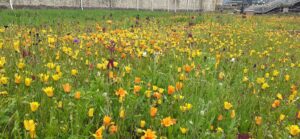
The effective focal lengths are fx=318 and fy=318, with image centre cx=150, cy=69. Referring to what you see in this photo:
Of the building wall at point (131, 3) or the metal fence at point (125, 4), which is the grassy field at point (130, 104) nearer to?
the metal fence at point (125, 4)

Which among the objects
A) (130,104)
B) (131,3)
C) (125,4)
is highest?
(131,3)

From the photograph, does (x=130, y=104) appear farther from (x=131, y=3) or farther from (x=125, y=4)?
(x=131, y=3)

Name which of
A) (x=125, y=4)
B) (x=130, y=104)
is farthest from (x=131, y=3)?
(x=130, y=104)

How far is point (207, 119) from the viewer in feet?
8.05

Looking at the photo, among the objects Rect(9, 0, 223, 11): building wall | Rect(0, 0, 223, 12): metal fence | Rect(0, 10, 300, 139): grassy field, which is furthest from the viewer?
Rect(9, 0, 223, 11): building wall

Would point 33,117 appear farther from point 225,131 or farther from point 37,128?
point 225,131

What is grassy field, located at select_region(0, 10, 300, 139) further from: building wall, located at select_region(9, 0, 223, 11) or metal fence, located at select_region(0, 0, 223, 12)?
building wall, located at select_region(9, 0, 223, 11)

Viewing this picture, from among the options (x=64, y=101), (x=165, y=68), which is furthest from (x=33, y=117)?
(x=165, y=68)

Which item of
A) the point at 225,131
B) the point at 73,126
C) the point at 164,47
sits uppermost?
the point at 164,47

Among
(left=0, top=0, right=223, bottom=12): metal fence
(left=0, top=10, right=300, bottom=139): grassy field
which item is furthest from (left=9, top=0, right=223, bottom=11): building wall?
(left=0, top=10, right=300, bottom=139): grassy field

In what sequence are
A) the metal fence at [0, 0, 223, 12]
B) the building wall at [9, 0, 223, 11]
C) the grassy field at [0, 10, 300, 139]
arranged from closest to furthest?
the grassy field at [0, 10, 300, 139] < the metal fence at [0, 0, 223, 12] < the building wall at [9, 0, 223, 11]

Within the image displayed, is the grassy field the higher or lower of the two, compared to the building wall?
lower

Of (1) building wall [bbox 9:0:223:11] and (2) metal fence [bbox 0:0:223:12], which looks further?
(1) building wall [bbox 9:0:223:11]

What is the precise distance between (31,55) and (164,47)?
200cm
